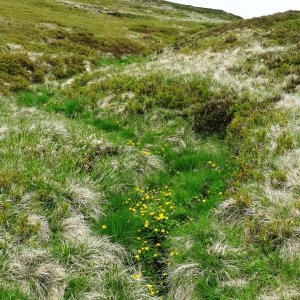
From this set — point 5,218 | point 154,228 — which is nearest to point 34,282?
point 5,218

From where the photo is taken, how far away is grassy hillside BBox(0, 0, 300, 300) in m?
5.84

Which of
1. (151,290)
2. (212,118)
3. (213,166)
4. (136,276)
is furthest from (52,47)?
(151,290)

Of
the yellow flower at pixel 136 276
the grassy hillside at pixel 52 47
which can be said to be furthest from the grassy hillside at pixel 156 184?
the grassy hillside at pixel 52 47

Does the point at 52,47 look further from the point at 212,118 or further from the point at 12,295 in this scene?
the point at 12,295

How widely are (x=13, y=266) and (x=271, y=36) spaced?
20896 mm

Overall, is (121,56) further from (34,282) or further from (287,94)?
(34,282)

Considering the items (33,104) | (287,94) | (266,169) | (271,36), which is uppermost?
(271,36)

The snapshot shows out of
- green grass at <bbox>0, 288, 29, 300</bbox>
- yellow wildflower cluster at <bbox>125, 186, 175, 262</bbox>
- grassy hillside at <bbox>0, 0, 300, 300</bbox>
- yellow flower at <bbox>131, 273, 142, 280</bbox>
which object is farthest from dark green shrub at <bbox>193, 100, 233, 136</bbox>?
green grass at <bbox>0, 288, 29, 300</bbox>

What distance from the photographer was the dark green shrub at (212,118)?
11.8 meters

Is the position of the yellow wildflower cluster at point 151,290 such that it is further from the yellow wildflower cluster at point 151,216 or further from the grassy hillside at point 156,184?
the yellow wildflower cluster at point 151,216

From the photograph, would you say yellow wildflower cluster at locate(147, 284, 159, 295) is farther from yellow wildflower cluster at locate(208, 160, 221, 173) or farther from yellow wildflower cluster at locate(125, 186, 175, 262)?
yellow wildflower cluster at locate(208, 160, 221, 173)

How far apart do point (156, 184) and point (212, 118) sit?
3859 mm

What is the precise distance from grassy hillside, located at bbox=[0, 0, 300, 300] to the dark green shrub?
5 centimetres

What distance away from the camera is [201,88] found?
45.6 feet
